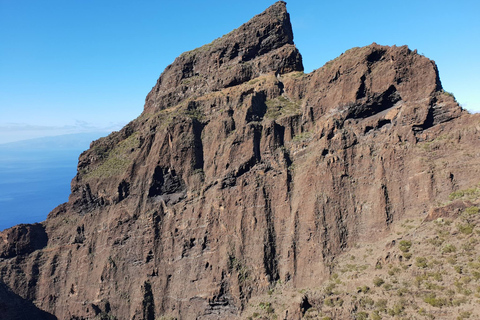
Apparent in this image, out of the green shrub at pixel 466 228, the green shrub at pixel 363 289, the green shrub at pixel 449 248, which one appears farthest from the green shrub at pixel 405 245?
the green shrub at pixel 363 289

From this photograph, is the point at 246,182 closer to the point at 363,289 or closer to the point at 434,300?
the point at 363,289

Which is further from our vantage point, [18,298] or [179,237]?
[18,298]

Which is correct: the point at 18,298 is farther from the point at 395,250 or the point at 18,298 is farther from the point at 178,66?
the point at 395,250

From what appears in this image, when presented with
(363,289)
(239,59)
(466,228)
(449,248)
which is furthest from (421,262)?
(239,59)

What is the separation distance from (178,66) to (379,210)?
136 feet

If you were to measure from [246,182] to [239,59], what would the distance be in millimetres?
22565

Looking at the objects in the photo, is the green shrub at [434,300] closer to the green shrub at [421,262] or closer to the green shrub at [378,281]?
the green shrub at [421,262]

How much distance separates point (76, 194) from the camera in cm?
5419

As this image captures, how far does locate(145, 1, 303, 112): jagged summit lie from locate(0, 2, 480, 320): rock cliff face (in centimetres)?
23

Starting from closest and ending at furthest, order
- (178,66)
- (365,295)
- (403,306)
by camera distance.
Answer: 1. (403,306)
2. (365,295)
3. (178,66)

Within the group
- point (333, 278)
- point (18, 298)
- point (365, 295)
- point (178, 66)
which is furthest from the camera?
point (178, 66)

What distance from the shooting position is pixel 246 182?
42.7 metres

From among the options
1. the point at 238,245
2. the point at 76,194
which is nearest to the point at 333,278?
the point at 238,245

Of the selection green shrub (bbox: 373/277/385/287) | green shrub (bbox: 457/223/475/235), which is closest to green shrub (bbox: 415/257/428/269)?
green shrub (bbox: 373/277/385/287)
